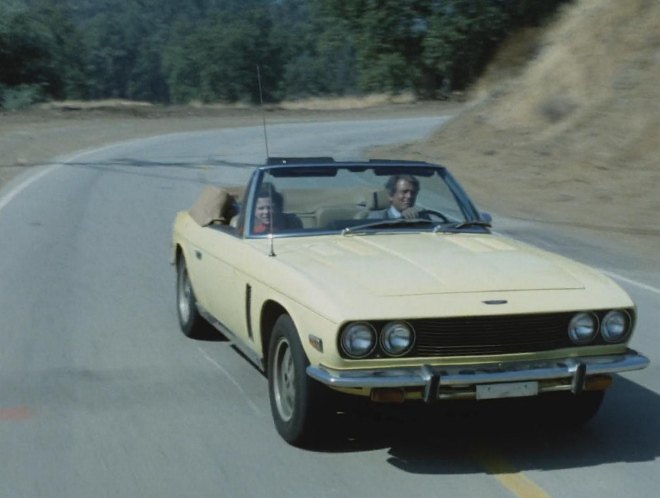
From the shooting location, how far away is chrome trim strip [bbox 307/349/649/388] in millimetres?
5191

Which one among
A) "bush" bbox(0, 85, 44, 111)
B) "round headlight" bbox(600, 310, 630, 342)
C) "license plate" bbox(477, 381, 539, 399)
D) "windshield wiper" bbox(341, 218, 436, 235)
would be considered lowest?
"bush" bbox(0, 85, 44, 111)

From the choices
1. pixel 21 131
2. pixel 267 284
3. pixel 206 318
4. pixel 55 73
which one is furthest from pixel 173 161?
pixel 55 73

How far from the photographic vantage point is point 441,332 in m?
5.34

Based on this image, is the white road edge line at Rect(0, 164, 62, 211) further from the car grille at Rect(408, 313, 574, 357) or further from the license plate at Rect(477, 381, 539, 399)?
the license plate at Rect(477, 381, 539, 399)

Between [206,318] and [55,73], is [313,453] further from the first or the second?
[55,73]

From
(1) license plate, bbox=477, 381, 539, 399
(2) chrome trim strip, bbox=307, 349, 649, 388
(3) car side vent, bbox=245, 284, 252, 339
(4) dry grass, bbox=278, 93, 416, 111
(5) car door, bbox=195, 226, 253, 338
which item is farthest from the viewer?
(4) dry grass, bbox=278, 93, 416, 111

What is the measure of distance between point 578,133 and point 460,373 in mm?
17251

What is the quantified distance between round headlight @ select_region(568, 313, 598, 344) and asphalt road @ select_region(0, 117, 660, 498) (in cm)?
58

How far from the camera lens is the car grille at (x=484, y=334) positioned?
17.5 ft

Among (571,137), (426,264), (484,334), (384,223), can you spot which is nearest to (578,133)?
(571,137)

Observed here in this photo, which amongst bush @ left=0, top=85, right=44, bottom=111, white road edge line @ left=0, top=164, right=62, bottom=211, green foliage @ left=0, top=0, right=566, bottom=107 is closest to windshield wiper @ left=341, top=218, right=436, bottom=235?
white road edge line @ left=0, top=164, right=62, bottom=211

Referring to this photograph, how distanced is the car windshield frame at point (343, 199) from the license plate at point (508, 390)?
1.67m

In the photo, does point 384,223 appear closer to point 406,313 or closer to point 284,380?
point 284,380

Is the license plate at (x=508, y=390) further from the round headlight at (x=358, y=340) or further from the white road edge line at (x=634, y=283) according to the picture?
the white road edge line at (x=634, y=283)
